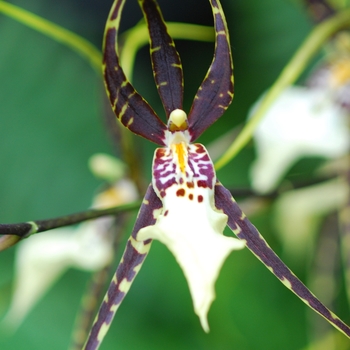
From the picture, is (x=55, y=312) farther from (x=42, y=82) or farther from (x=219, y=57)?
(x=219, y=57)

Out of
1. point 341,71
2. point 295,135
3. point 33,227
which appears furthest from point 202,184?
point 341,71

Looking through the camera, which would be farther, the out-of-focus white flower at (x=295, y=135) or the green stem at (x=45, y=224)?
the out-of-focus white flower at (x=295, y=135)

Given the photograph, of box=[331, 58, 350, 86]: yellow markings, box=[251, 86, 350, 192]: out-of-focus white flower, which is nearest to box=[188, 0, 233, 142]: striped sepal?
box=[251, 86, 350, 192]: out-of-focus white flower

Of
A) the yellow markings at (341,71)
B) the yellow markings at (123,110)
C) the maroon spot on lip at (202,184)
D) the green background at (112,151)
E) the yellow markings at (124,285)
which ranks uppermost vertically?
the yellow markings at (123,110)

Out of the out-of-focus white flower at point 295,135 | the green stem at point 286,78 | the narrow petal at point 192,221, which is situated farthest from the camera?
the out-of-focus white flower at point 295,135

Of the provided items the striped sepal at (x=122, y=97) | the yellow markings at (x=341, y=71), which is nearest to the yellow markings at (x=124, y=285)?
the striped sepal at (x=122, y=97)

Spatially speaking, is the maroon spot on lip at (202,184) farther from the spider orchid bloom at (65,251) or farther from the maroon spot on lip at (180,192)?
the spider orchid bloom at (65,251)

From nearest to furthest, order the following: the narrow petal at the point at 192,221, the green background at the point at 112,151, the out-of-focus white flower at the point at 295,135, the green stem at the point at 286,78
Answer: the narrow petal at the point at 192,221, the green stem at the point at 286,78, the out-of-focus white flower at the point at 295,135, the green background at the point at 112,151

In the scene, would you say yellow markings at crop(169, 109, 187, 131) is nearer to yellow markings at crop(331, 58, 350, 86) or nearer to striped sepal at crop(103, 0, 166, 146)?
striped sepal at crop(103, 0, 166, 146)
